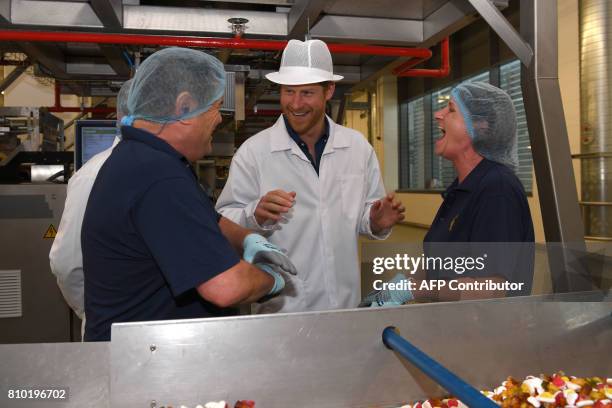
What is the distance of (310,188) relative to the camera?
202 centimetres

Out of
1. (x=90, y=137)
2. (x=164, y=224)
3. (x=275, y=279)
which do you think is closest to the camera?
(x=164, y=224)

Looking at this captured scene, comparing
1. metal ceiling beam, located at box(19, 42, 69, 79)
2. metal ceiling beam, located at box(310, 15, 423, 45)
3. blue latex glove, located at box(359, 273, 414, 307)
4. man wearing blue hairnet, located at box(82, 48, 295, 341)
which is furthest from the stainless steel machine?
blue latex glove, located at box(359, 273, 414, 307)

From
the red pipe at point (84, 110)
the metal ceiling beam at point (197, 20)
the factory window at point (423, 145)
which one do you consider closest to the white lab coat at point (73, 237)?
the metal ceiling beam at point (197, 20)

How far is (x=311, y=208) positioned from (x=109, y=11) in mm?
1159

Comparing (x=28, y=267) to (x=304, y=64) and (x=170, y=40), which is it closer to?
(x=170, y=40)

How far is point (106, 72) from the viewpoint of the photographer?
3227 mm

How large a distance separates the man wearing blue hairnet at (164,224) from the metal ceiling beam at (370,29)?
4.27 feet

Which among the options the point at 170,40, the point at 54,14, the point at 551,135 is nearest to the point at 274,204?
the point at 551,135

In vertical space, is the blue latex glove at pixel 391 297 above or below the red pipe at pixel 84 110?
below

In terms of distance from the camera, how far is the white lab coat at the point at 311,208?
1.98 m

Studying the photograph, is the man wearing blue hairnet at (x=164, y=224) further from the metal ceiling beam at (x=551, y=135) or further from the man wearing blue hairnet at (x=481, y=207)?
the metal ceiling beam at (x=551, y=135)

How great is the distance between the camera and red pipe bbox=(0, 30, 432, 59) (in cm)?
223

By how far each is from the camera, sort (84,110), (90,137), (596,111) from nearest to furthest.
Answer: (90,137) → (596,111) → (84,110)

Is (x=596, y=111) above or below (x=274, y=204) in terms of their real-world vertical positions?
above
